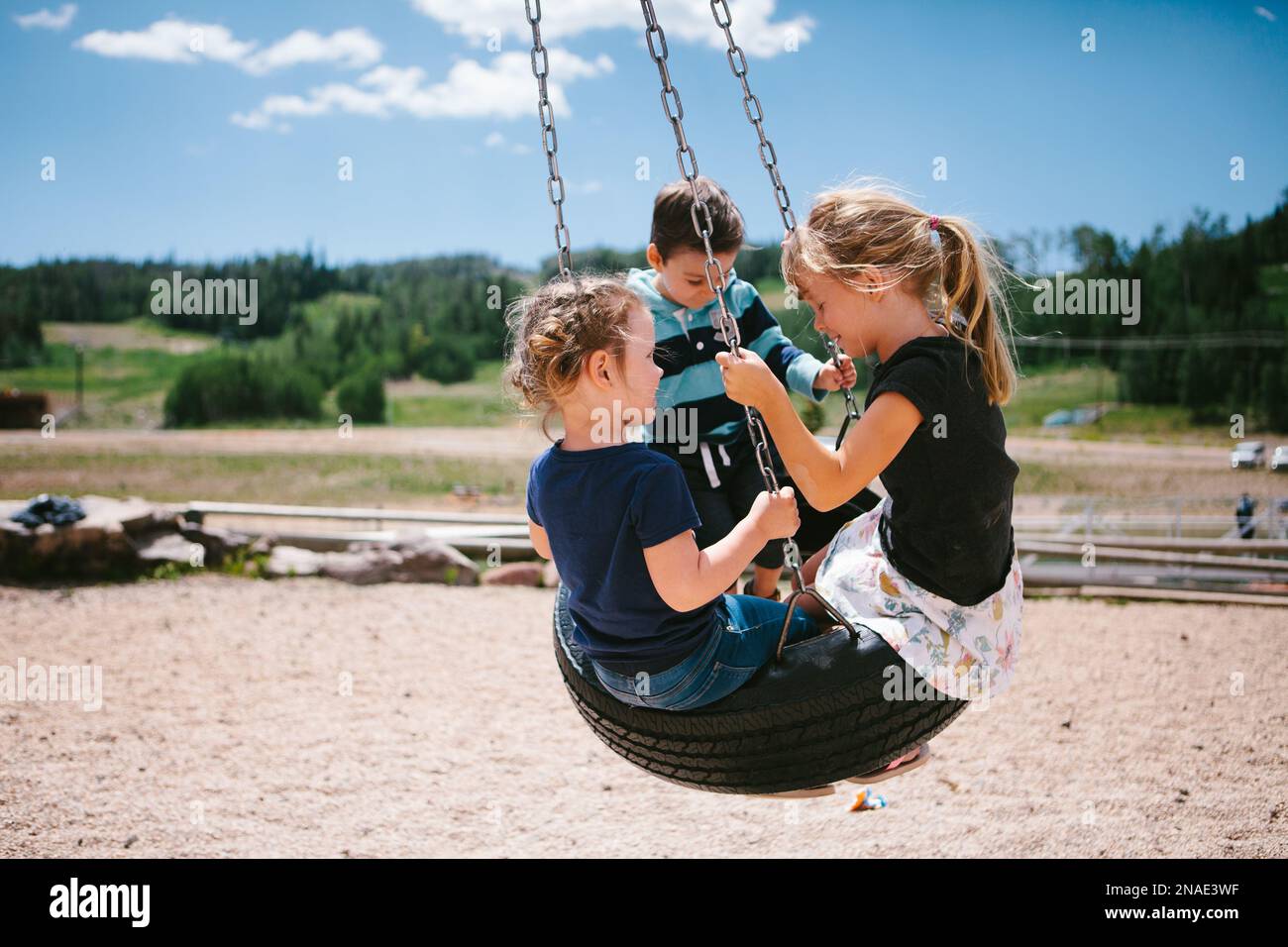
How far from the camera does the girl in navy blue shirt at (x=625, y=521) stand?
5.71 ft

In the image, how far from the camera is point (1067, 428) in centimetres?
3341

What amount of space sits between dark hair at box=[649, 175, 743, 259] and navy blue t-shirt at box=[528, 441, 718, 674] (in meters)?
0.92

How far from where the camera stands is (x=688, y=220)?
2.64m

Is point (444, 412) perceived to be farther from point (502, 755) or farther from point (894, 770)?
point (894, 770)

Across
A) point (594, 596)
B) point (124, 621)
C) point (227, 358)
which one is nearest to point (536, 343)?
point (594, 596)

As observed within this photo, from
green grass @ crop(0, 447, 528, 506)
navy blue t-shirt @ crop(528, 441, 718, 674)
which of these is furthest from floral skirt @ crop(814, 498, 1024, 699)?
green grass @ crop(0, 447, 528, 506)

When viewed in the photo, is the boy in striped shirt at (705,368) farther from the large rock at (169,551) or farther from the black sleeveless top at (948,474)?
the large rock at (169,551)

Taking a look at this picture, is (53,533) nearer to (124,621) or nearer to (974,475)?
(124,621)

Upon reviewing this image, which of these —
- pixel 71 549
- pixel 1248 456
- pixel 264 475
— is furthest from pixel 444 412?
pixel 71 549

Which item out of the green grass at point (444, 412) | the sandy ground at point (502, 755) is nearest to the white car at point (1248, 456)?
the sandy ground at point (502, 755)

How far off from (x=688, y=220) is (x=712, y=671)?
130 centimetres

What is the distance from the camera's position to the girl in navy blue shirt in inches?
68.6

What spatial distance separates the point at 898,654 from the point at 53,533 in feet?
26.7

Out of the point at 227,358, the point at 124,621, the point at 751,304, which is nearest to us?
the point at 751,304
